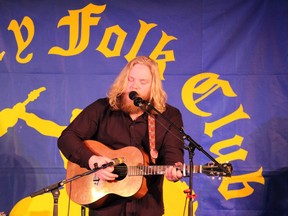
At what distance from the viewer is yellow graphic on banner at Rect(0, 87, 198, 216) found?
4598 mm

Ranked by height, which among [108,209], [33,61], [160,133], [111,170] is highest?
[33,61]

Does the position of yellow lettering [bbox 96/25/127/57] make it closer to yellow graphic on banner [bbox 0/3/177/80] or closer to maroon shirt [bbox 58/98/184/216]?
yellow graphic on banner [bbox 0/3/177/80]

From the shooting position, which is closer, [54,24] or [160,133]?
[160,133]

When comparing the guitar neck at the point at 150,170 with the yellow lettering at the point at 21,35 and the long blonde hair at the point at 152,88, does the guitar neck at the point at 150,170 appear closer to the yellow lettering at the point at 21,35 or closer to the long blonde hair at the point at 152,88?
the long blonde hair at the point at 152,88

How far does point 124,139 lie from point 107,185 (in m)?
0.37

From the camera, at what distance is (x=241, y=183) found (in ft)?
14.9

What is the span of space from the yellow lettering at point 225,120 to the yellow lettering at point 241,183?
0.48 m

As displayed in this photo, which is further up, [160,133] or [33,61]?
[33,61]

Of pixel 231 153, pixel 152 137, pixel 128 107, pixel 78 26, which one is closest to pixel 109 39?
pixel 78 26

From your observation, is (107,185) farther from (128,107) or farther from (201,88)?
(201,88)

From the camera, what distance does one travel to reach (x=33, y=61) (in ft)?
15.5

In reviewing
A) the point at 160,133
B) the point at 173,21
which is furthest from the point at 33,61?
the point at 160,133

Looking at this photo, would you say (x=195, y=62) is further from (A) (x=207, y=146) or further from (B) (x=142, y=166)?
(B) (x=142, y=166)

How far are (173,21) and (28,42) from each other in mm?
1451
